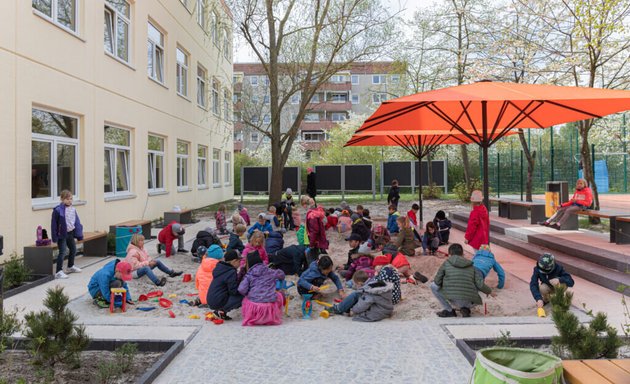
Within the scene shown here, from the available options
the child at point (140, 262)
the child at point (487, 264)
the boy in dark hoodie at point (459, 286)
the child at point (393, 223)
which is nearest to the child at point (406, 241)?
the child at point (393, 223)

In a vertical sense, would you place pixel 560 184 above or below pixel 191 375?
above

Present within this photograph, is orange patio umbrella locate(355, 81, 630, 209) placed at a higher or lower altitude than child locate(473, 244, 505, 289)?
higher

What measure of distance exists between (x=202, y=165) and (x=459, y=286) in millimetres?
22311

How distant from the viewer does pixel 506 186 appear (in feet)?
85.7

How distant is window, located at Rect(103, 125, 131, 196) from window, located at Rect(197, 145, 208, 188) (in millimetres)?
9583

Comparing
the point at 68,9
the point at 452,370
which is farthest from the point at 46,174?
the point at 452,370

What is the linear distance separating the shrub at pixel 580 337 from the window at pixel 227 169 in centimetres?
2917

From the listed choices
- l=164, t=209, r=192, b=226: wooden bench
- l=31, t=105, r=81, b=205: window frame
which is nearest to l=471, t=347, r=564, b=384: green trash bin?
l=31, t=105, r=81, b=205: window frame

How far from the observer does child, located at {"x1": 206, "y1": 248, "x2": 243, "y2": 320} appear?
664 cm

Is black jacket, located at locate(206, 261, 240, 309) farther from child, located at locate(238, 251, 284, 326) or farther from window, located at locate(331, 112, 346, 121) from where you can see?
window, located at locate(331, 112, 346, 121)

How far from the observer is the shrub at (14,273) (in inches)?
322

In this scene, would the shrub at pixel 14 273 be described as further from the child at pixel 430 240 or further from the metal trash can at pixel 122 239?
the child at pixel 430 240

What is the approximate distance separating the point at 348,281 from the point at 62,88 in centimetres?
791

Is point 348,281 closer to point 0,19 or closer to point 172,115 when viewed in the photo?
point 0,19
